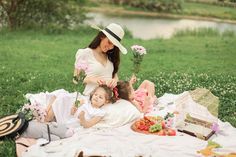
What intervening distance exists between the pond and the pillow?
15124mm

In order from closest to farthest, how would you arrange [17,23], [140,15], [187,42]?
[187,42]
[17,23]
[140,15]

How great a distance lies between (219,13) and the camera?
110 feet

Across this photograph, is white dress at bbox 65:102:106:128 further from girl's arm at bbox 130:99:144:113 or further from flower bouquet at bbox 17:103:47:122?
girl's arm at bbox 130:99:144:113

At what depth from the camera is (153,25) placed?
2755 cm

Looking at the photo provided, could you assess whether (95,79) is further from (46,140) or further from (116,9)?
(116,9)

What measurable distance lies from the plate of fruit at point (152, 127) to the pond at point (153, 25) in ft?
50.3

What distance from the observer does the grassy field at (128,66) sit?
10.3 metres

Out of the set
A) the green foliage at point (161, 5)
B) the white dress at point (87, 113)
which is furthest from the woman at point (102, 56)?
the green foliage at point (161, 5)

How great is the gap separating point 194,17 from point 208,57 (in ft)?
56.8

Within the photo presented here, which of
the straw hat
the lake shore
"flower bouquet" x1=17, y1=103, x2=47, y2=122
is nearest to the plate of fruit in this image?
the straw hat

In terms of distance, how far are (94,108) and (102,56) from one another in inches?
44.7

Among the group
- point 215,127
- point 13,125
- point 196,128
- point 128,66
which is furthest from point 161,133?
point 128,66

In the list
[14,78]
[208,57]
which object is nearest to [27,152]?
[14,78]

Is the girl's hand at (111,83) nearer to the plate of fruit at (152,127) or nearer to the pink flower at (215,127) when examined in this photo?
the plate of fruit at (152,127)
